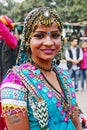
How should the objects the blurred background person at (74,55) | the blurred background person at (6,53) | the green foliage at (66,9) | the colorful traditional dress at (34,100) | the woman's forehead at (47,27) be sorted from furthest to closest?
the green foliage at (66,9) → the blurred background person at (74,55) → the blurred background person at (6,53) → the woman's forehead at (47,27) → the colorful traditional dress at (34,100)

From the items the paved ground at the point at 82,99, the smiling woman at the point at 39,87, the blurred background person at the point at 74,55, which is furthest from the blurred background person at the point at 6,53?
the blurred background person at the point at 74,55

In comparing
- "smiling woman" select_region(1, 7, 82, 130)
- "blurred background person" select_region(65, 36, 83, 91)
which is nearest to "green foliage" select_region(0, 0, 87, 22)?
"blurred background person" select_region(65, 36, 83, 91)

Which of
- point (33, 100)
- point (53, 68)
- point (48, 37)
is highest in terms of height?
point (48, 37)

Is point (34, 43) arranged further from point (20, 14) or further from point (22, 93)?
point (20, 14)

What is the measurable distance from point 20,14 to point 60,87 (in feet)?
166

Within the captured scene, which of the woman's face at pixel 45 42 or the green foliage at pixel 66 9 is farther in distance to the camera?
the green foliage at pixel 66 9

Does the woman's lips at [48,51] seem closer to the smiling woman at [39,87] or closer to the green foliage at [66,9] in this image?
the smiling woman at [39,87]

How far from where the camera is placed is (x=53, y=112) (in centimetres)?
229

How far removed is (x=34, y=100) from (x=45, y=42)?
35 cm

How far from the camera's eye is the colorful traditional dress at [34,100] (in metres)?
2.26

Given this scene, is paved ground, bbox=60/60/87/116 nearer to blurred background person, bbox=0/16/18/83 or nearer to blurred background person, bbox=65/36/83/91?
blurred background person, bbox=65/36/83/91

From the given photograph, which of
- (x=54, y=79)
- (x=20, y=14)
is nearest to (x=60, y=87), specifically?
(x=54, y=79)

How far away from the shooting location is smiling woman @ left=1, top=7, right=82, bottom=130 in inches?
89.1

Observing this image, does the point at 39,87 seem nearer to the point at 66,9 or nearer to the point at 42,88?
the point at 42,88
